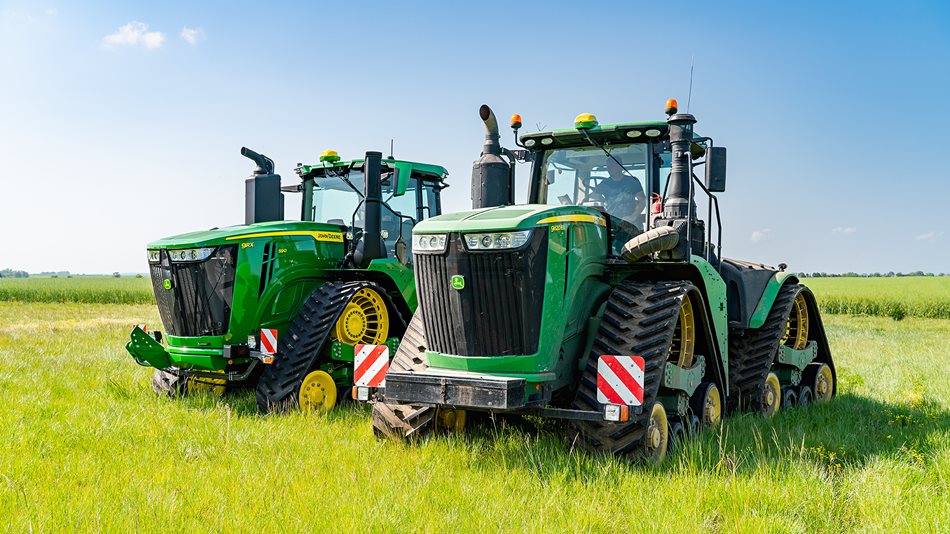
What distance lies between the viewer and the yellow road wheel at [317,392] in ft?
25.5

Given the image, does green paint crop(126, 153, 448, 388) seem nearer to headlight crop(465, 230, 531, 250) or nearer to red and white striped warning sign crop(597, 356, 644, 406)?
headlight crop(465, 230, 531, 250)

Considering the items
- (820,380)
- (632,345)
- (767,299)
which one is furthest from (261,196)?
(820,380)

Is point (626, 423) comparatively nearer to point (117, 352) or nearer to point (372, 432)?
point (372, 432)

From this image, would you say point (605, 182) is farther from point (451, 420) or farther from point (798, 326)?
point (798, 326)

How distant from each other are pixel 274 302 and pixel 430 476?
3974mm

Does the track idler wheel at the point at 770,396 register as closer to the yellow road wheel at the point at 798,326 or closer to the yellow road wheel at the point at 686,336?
the yellow road wheel at the point at 798,326

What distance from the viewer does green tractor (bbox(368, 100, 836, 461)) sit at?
5309mm

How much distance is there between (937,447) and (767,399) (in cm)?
176

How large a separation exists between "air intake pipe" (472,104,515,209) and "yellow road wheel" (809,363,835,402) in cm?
476

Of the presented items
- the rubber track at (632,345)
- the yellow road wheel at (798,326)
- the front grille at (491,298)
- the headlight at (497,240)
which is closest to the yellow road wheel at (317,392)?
the front grille at (491,298)

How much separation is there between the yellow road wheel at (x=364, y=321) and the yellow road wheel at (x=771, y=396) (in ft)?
13.4

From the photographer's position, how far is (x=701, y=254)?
23.0 ft

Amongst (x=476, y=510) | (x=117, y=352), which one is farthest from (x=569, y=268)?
(x=117, y=352)

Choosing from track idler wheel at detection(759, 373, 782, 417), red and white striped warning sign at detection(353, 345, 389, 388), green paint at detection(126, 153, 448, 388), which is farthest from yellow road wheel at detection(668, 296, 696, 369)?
green paint at detection(126, 153, 448, 388)
